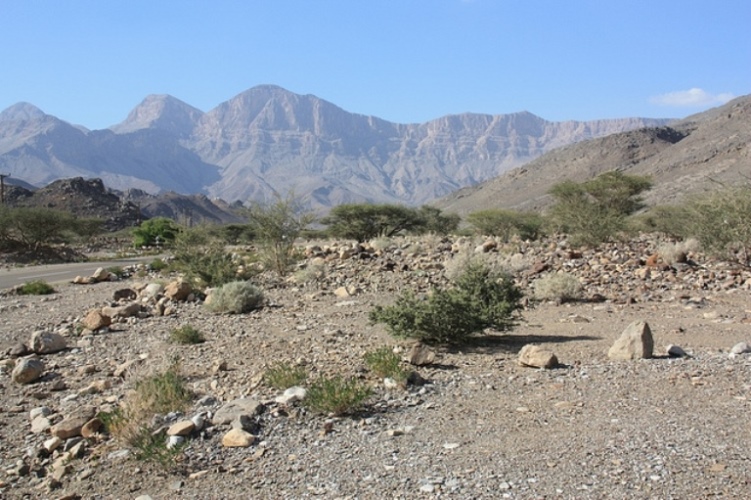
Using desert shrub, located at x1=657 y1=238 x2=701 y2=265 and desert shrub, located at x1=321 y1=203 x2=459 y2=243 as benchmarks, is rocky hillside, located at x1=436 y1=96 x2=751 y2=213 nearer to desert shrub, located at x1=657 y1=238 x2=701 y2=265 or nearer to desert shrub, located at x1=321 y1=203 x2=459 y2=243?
desert shrub, located at x1=321 y1=203 x2=459 y2=243

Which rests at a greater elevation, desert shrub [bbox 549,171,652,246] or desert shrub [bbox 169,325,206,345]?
desert shrub [bbox 549,171,652,246]

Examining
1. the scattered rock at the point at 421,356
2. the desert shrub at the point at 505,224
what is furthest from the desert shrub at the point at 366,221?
the scattered rock at the point at 421,356

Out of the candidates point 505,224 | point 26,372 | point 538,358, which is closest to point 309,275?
point 26,372

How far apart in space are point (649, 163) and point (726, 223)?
71963 mm

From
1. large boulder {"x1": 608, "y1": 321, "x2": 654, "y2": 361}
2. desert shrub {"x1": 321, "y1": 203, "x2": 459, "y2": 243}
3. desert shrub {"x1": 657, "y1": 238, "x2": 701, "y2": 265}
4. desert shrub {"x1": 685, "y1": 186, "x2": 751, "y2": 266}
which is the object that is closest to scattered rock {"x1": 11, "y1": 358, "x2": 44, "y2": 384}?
large boulder {"x1": 608, "y1": 321, "x2": 654, "y2": 361}

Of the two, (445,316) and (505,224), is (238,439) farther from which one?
(505,224)

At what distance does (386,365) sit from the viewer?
7340 mm

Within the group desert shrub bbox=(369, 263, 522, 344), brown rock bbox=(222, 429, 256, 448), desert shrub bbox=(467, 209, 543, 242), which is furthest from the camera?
desert shrub bbox=(467, 209, 543, 242)

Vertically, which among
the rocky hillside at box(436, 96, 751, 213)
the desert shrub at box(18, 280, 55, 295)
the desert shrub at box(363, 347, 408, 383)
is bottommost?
the desert shrub at box(18, 280, 55, 295)

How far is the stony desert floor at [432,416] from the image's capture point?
16.2 ft

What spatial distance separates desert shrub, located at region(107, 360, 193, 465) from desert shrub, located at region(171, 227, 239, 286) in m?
8.37

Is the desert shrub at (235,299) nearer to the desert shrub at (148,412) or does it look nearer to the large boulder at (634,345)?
the desert shrub at (148,412)

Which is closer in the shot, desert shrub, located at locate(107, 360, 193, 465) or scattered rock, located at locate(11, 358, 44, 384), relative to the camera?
desert shrub, located at locate(107, 360, 193, 465)

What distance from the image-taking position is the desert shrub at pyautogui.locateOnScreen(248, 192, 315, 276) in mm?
19016
